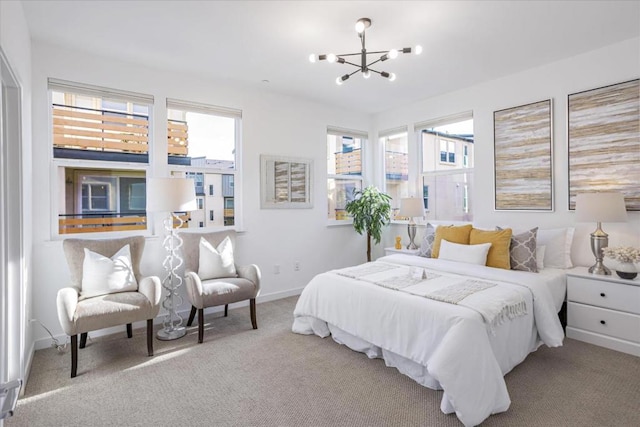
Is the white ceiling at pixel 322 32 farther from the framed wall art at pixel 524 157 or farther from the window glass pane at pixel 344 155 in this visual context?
the window glass pane at pixel 344 155

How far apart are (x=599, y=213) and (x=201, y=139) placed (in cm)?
413

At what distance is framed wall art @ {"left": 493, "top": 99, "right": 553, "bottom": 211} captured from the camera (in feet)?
12.1

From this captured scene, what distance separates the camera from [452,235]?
381 cm

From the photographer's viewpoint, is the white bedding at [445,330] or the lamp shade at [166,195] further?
the lamp shade at [166,195]

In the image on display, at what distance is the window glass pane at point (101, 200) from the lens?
11.0 feet

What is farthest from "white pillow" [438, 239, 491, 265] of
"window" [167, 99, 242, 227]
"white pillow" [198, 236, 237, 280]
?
"window" [167, 99, 242, 227]

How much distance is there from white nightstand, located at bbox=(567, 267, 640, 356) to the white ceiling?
84.8 inches

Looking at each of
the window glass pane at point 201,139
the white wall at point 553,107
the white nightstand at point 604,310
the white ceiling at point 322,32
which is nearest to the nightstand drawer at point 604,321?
the white nightstand at point 604,310

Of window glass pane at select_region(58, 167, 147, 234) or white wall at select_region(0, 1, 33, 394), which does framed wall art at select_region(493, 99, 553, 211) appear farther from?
white wall at select_region(0, 1, 33, 394)

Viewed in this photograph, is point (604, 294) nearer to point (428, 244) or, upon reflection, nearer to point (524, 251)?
point (524, 251)

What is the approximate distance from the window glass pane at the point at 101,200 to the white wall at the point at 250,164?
0.17 meters

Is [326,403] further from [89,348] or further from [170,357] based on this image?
[89,348]

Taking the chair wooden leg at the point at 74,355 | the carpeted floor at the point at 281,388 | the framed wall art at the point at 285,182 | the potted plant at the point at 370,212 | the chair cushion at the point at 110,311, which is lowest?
the carpeted floor at the point at 281,388

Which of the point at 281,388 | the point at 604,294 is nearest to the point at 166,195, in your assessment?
the point at 281,388
